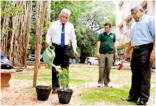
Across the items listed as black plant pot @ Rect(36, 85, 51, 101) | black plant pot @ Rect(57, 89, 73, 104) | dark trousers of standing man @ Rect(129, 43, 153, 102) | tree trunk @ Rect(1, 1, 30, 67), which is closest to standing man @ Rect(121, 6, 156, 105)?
dark trousers of standing man @ Rect(129, 43, 153, 102)

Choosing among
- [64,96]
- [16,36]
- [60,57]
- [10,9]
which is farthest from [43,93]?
[16,36]

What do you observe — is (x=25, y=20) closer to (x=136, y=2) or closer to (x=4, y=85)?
(x=4, y=85)

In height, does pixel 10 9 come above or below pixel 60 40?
above

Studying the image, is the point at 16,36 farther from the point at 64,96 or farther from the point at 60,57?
the point at 64,96

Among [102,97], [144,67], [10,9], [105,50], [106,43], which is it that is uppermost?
[10,9]

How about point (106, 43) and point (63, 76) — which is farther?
point (106, 43)

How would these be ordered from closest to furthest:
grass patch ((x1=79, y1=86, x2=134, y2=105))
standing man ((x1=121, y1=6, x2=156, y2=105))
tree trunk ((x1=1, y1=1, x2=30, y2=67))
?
standing man ((x1=121, y1=6, x2=156, y2=105)), grass patch ((x1=79, y1=86, x2=134, y2=105)), tree trunk ((x1=1, y1=1, x2=30, y2=67))

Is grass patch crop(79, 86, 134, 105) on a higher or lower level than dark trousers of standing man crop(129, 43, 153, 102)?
lower

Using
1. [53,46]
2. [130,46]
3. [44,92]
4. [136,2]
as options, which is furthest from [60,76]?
[136,2]

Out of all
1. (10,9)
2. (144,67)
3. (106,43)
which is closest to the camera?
(144,67)

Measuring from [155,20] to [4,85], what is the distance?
3.17m

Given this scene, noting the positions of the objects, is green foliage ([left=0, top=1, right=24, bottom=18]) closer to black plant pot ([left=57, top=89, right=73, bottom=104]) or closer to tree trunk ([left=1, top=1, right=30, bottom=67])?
tree trunk ([left=1, top=1, right=30, bottom=67])

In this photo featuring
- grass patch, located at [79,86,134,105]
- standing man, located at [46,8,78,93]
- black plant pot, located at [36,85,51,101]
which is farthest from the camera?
standing man, located at [46,8,78,93]

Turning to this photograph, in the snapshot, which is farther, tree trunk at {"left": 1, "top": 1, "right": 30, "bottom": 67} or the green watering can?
tree trunk at {"left": 1, "top": 1, "right": 30, "bottom": 67}
